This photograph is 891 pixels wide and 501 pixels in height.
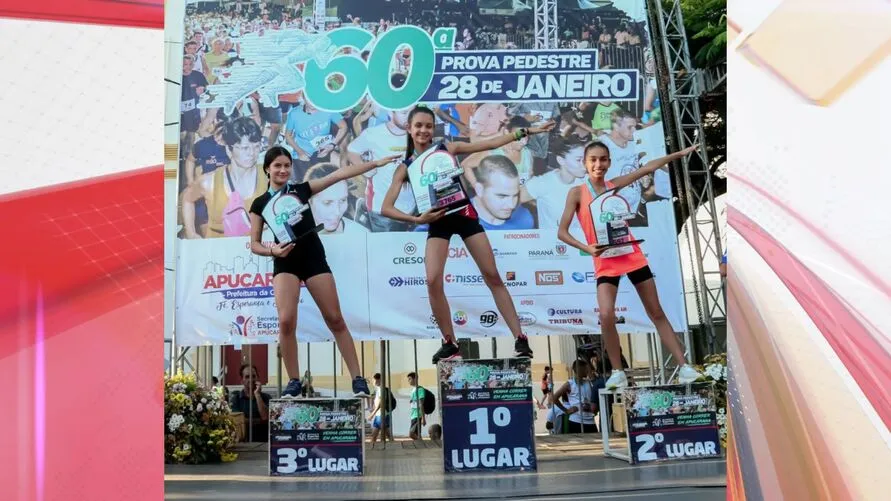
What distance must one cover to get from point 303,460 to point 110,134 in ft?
17.3

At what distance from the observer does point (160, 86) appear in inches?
48.8

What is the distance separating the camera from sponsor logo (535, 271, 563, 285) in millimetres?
7781

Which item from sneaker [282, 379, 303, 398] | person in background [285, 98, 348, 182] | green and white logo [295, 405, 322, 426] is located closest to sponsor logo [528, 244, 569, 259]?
Result: person in background [285, 98, 348, 182]

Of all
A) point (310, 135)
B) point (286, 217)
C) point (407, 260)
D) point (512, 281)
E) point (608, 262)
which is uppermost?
point (310, 135)

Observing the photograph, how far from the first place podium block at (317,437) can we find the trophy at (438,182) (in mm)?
2057

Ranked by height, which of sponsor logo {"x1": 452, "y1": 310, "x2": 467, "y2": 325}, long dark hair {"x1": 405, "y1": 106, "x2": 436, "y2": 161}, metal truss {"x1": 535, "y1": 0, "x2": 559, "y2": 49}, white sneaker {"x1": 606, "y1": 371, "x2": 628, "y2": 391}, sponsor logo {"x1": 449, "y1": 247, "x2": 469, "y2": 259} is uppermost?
metal truss {"x1": 535, "y1": 0, "x2": 559, "y2": 49}

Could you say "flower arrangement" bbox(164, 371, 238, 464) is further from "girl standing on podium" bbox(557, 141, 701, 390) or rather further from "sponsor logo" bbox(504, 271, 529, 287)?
"girl standing on podium" bbox(557, 141, 701, 390)

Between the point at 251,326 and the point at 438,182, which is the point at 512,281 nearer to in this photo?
the point at 438,182

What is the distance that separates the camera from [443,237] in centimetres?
729

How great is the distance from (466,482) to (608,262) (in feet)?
9.07

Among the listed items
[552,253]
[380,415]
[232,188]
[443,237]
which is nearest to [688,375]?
[552,253]

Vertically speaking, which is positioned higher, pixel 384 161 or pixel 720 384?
pixel 384 161

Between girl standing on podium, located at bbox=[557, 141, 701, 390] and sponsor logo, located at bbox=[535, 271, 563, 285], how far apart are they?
434 millimetres

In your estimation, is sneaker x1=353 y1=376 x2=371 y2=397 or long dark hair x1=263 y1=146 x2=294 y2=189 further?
long dark hair x1=263 y1=146 x2=294 y2=189
